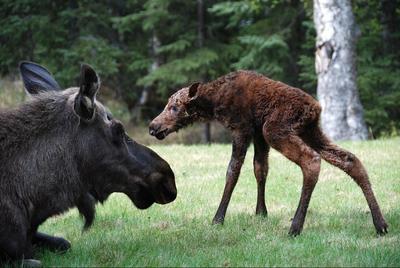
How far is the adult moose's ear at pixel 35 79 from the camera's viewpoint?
5500 millimetres

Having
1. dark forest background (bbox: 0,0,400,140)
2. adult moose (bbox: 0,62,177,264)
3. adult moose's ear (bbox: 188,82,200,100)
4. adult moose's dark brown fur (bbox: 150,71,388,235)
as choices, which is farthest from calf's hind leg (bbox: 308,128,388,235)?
dark forest background (bbox: 0,0,400,140)

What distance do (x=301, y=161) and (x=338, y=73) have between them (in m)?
10.9

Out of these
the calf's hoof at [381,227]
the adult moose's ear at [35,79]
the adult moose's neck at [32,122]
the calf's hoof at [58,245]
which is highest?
the adult moose's ear at [35,79]

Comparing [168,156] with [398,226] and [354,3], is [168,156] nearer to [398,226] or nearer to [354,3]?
[398,226]

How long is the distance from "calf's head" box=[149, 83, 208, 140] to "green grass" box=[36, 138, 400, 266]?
3.44 feet

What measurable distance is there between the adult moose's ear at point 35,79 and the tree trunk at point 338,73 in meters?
11.7

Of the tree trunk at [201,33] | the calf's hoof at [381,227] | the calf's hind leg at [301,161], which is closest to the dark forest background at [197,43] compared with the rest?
the tree trunk at [201,33]

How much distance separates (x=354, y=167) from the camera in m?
6.16

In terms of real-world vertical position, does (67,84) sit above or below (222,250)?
below

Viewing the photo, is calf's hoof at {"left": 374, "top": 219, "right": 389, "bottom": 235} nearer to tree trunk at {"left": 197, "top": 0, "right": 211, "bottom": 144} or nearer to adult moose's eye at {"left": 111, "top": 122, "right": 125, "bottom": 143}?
adult moose's eye at {"left": 111, "top": 122, "right": 125, "bottom": 143}

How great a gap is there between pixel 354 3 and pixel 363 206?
543 inches

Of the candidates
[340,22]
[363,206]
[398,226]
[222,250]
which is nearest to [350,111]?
[340,22]

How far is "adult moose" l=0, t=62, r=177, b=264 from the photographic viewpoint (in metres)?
4.61

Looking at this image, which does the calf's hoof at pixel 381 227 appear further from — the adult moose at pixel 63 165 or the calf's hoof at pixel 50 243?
the calf's hoof at pixel 50 243
